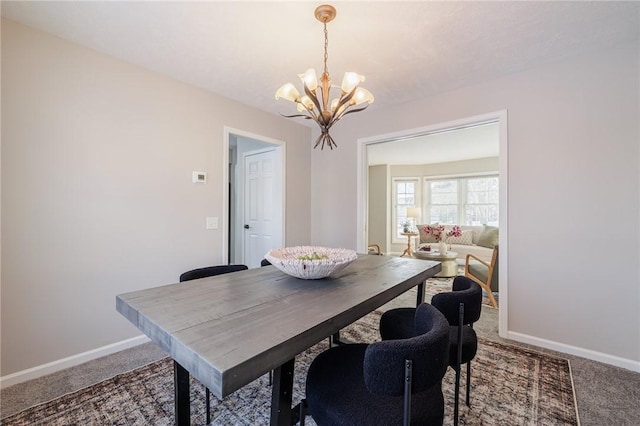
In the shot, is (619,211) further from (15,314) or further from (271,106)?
(15,314)

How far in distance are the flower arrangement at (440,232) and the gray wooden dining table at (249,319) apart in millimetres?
5034

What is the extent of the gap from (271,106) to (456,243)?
198 inches

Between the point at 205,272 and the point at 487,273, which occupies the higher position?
the point at 205,272

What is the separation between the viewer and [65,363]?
2.08 m

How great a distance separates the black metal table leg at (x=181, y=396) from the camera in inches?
51.2

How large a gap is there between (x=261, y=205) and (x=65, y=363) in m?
2.58

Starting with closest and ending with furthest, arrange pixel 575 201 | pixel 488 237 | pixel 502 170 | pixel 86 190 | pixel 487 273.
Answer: pixel 86 190
pixel 575 201
pixel 502 170
pixel 487 273
pixel 488 237

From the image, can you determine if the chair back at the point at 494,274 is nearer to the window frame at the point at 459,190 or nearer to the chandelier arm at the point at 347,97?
the chandelier arm at the point at 347,97

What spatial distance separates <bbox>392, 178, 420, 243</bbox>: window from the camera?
7.60 metres

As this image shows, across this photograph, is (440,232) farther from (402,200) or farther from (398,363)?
(398,363)

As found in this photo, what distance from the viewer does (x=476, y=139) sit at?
4.99m

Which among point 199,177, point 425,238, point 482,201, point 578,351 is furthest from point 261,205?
point 482,201

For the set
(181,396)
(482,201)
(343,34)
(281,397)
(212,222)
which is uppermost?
(343,34)

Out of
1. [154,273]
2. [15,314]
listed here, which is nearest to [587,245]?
[154,273]
